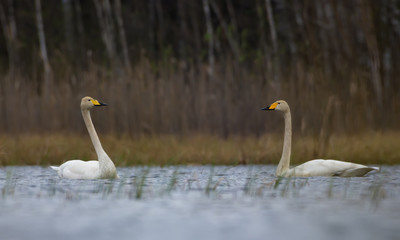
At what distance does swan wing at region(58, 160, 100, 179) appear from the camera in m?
8.56

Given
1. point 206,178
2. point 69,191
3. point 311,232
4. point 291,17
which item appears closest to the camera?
point 311,232

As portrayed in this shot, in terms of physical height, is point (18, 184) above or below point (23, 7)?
below

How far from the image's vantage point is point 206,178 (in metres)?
8.54

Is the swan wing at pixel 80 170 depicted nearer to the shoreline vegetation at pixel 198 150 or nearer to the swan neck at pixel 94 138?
the swan neck at pixel 94 138

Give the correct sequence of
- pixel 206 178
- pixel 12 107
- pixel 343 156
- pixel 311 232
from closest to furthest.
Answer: pixel 311 232 → pixel 206 178 → pixel 343 156 → pixel 12 107

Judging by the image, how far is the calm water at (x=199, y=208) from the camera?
5387 mm

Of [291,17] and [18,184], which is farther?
[291,17]

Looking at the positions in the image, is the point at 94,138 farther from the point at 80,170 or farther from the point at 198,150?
the point at 198,150

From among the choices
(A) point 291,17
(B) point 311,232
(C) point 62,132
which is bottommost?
(B) point 311,232

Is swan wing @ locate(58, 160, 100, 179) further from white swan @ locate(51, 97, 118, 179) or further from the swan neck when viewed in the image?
the swan neck

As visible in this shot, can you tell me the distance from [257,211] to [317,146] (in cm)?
448

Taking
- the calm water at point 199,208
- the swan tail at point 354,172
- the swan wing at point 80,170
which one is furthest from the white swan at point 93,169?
the swan tail at point 354,172

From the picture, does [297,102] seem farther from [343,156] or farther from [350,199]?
[350,199]

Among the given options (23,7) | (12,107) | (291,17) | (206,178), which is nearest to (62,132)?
(12,107)
